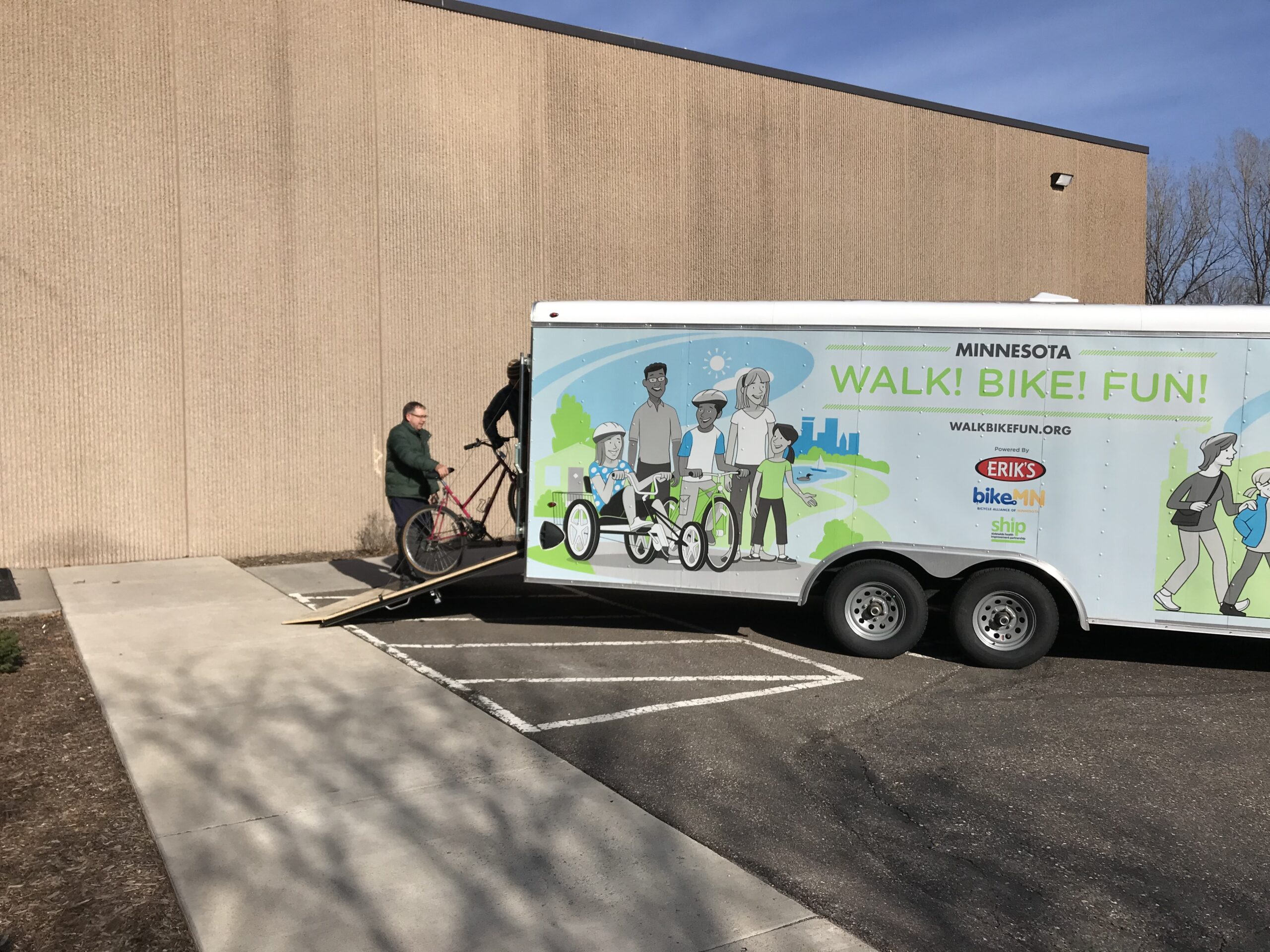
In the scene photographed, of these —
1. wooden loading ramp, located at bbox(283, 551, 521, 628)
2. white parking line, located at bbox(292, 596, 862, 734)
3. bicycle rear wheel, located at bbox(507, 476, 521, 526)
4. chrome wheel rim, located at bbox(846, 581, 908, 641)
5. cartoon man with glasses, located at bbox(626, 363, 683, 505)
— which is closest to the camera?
white parking line, located at bbox(292, 596, 862, 734)

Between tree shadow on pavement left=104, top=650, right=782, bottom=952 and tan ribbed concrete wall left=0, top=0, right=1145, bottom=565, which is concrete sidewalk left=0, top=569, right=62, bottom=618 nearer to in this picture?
tan ribbed concrete wall left=0, top=0, right=1145, bottom=565

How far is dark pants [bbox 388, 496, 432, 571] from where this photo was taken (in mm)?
9828

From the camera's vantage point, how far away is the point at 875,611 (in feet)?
27.8

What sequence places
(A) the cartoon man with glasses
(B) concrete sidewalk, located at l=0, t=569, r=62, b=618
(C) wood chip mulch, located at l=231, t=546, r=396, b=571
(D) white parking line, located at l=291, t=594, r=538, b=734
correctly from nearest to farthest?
(D) white parking line, located at l=291, t=594, r=538, b=734
(A) the cartoon man with glasses
(B) concrete sidewalk, located at l=0, t=569, r=62, b=618
(C) wood chip mulch, located at l=231, t=546, r=396, b=571

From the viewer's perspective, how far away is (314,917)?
13.7ft

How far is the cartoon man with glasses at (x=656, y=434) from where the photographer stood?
8.67 metres

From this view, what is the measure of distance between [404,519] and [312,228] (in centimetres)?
515

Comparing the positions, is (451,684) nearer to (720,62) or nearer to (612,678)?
(612,678)

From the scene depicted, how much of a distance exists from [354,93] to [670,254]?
201 inches

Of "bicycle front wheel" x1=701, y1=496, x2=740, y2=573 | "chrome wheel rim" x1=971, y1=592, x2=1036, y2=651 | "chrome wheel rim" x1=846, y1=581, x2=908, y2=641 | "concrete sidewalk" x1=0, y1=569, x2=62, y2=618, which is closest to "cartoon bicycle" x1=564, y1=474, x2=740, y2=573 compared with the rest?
"bicycle front wheel" x1=701, y1=496, x2=740, y2=573

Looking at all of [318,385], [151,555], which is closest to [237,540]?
[151,555]

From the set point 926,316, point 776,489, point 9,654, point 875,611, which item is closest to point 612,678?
point 776,489

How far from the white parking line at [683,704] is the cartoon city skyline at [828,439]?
1.85 meters

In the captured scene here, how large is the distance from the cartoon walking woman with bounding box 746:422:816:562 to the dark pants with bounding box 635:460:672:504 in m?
0.75
